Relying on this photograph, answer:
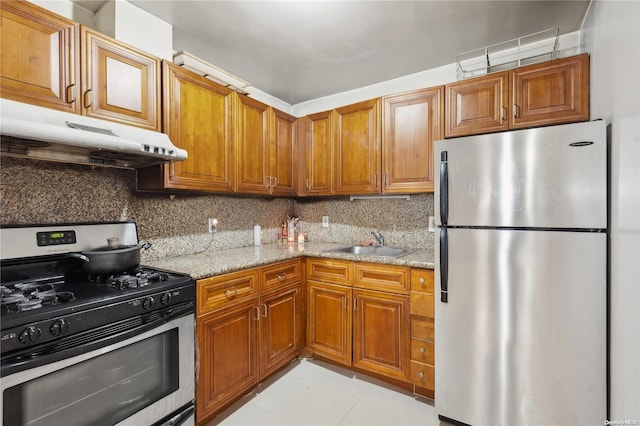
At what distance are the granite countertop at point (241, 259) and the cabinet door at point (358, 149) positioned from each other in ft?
1.99

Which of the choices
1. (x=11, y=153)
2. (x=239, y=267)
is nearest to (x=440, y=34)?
(x=239, y=267)

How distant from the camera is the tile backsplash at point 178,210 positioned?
5.12ft

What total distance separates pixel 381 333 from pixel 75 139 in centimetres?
209

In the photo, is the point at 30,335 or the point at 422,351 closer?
the point at 30,335

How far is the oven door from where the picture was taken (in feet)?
Answer: 3.51

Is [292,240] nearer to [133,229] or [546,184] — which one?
[133,229]

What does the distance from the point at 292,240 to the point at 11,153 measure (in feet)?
7.15

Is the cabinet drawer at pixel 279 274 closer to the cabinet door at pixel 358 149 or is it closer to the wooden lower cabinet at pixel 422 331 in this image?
the cabinet door at pixel 358 149

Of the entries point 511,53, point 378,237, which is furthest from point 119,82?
point 511,53

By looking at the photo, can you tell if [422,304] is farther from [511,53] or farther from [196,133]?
[511,53]

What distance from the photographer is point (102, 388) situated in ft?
4.12

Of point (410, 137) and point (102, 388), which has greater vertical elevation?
point (410, 137)

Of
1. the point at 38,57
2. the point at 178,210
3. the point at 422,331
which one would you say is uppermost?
the point at 38,57

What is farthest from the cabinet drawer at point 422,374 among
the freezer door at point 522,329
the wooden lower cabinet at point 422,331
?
the freezer door at point 522,329
